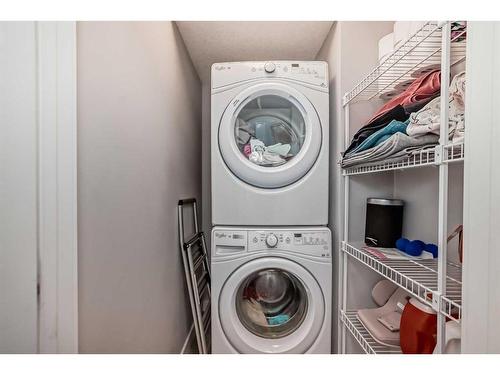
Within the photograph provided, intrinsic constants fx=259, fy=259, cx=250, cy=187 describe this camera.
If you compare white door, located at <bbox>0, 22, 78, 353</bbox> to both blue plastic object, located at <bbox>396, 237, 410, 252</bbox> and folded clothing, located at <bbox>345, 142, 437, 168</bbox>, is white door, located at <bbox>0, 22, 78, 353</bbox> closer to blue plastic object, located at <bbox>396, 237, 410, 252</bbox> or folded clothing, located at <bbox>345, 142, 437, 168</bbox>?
folded clothing, located at <bbox>345, 142, 437, 168</bbox>

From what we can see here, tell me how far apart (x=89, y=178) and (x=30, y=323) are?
393 mm

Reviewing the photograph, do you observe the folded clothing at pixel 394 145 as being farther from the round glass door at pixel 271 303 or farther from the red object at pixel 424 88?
the round glass door at pixel 271 303

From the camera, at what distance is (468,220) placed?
1.71 ft

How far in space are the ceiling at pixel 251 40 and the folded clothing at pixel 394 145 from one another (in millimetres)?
1016

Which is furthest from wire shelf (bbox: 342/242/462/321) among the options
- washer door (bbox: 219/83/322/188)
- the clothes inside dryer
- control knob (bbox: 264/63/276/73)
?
control knob (bbox: 264/63/276/73)

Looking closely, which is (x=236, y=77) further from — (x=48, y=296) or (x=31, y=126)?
(x=48, y=296)

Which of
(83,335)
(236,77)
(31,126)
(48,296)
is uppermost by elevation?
(236,77)

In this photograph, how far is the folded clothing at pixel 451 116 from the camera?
2.31ft

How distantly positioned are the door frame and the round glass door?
94cm

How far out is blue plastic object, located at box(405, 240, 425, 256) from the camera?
109 cm

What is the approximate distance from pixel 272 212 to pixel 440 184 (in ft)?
2.83

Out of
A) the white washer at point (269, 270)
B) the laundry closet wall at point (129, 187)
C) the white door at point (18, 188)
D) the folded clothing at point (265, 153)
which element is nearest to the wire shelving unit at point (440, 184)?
the white washer at point (269, 270)

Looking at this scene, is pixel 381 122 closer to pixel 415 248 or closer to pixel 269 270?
Answer: pixel 415 248
